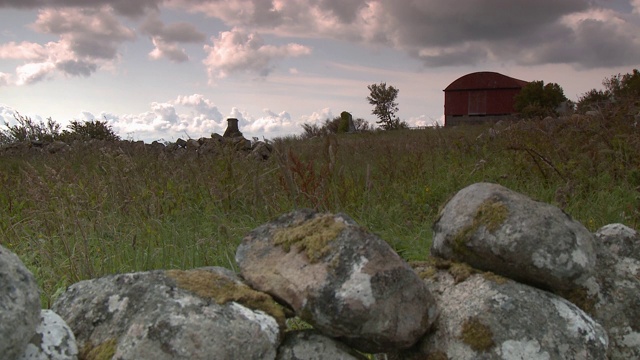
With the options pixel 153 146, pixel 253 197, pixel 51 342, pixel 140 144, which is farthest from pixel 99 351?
pixel 153 146

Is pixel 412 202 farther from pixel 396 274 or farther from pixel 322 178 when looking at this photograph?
pixel 396 274

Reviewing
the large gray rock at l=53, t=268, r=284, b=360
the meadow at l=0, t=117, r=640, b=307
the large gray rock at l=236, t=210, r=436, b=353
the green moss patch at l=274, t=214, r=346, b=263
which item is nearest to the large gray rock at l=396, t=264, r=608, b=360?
the large gray rock at l=236, t=210, r=436, b=353

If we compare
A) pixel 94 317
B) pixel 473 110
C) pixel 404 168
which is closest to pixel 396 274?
pixel 94 317

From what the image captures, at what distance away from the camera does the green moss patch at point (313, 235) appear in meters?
2.28

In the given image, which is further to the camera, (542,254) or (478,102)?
(478,102)

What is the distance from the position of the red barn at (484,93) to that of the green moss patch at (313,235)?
4197cm

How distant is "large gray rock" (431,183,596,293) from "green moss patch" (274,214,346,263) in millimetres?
658

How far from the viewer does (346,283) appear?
2.12 meters

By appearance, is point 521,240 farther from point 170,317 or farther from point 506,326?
point 170,317

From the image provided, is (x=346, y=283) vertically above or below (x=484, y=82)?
below

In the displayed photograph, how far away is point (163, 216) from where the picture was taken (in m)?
6.18

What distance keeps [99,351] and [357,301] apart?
0.95 metres

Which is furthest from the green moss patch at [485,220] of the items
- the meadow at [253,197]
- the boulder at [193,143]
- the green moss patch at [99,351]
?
the boulder at [193,143]

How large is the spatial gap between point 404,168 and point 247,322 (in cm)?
619
